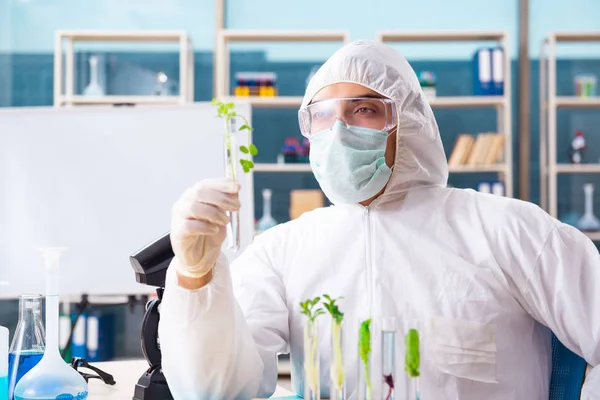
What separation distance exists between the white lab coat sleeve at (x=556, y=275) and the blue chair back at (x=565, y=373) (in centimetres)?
7

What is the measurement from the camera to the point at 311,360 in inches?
44.4

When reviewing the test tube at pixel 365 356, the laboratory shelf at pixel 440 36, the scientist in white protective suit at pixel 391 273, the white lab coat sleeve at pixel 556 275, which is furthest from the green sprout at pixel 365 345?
the laboratory shelf at pixel 440 36

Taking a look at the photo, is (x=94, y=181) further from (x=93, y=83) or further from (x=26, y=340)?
(x=93, y=83)

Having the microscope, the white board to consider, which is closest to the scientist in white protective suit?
the microscope

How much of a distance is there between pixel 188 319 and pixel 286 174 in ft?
12.0

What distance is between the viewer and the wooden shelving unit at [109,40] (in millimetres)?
4605

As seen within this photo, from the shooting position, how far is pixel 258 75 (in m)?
4.67

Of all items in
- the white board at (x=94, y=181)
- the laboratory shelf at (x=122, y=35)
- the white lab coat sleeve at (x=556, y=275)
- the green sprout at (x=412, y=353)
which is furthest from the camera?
the laboratory shelf at (x=122, y=35)

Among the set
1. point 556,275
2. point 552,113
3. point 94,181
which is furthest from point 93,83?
point 556,275

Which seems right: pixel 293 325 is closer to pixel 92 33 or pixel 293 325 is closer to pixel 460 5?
pixel 92 33

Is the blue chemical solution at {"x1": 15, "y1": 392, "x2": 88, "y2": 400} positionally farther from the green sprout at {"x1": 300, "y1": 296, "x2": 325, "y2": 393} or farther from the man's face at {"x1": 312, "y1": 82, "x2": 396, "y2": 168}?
the man's face at {"x1": 312, "y1": 82, "x2": 396, "y2": 168}

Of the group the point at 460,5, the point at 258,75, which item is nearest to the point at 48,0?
the point at 258,75

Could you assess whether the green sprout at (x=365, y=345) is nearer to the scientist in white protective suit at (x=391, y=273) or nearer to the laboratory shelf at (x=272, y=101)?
the scientist in white protective suit at (x=391, y=273)

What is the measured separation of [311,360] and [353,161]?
0.63 metres
